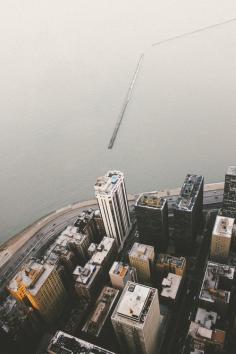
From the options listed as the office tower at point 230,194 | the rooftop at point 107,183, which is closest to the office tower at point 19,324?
the rooftop at point 107,183

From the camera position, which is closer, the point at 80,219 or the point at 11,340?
the point at 11,340

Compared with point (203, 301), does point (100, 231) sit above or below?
above

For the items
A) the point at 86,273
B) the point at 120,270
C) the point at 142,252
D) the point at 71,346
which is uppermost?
the point at 142,252

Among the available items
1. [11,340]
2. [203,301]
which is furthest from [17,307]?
[203,301]

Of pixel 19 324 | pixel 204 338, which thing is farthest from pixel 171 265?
pixel 19 324

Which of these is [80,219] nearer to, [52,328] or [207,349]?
[52,328]

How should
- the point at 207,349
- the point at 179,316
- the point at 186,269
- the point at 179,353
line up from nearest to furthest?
the point at 207,349 < the point at 179,353 < the point at 179,316 < the point at 186,269

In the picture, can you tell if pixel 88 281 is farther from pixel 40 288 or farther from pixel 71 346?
pixel 71 346
